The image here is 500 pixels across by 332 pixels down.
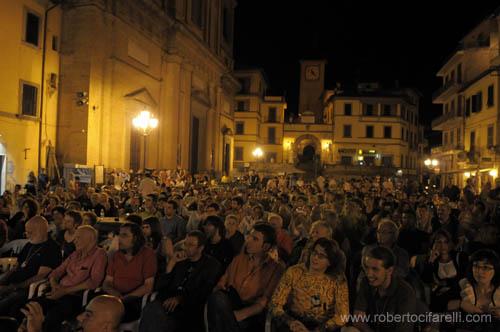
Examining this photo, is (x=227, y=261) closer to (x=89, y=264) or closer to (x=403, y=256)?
(x=89, y=264)

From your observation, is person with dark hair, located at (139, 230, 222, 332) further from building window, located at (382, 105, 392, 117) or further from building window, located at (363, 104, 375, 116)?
building window, located at (382, 105, 392, 117)

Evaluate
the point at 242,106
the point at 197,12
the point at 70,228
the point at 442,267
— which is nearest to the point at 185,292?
the point at 70,228

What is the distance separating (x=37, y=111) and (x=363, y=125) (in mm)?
46590

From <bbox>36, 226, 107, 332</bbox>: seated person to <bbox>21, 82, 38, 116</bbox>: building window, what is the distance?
47.9 feet

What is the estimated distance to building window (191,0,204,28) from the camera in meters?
34.5

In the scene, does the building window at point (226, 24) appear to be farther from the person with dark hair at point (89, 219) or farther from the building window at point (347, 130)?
the person with dark hair at point (89, 219)

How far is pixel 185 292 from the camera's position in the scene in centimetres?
562

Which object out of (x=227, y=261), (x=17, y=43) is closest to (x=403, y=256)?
(x=227, y=261)

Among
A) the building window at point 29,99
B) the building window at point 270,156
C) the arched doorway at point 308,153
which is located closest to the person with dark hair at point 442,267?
the building window at point 29,99

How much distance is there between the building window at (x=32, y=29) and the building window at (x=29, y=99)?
1755 mm

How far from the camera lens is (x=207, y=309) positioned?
5270mm

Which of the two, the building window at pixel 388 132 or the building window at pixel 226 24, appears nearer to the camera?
the building window at pixel 226 24

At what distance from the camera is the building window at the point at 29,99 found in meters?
19.0

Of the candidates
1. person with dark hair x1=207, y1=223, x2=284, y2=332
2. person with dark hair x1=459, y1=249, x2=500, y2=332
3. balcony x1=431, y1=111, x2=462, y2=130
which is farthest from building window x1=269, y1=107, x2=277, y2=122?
person with dark hair x1=459, y1=249, x2=500, y2=332
